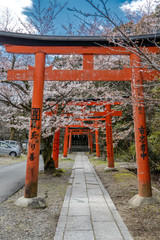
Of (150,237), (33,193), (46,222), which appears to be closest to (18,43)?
(33,193)

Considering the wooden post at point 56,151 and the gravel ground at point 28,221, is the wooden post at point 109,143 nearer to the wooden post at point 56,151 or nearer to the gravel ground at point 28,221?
the wooden post at point 56,151

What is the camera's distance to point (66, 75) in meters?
4.94

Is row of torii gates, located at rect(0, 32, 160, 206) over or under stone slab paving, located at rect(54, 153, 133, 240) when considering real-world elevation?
over

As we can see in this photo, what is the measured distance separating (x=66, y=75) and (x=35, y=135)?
191cm

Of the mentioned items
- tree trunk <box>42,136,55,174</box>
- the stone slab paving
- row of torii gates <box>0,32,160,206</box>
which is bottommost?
the stone slab paving

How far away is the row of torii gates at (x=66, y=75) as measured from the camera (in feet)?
14.9

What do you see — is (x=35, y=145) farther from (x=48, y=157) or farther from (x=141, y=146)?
(x=48, y=157)

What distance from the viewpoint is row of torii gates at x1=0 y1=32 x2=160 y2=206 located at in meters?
4.54

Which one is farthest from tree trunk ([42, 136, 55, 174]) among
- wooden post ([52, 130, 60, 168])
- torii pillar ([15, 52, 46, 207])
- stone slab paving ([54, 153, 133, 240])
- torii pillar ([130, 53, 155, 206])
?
torii pillar ([130, 53, 155, 206])

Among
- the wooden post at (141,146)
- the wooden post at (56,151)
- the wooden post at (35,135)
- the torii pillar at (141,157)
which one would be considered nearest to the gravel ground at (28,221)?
the wooden post at (35,135)

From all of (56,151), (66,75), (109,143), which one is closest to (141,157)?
(66,75)

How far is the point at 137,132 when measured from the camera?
186 inches

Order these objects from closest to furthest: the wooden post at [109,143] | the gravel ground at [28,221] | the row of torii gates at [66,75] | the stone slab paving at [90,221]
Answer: the stone slab paving at [90,221]
the gravel ground at [28,221]
the row of torii gates at [66,75]
the wooden post at [109,143]

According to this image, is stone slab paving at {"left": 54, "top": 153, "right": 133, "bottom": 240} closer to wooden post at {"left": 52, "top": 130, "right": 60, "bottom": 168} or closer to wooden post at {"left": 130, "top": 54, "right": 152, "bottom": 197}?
wooden post at {"left": 130, "top": 54, "right": 152, "bottom": 197}
